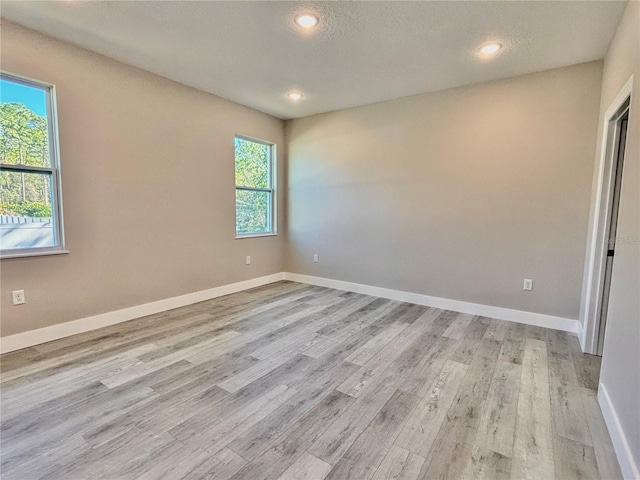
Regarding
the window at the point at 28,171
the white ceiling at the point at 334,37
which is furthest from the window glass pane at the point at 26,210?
the white ceiling at the point at 334,37

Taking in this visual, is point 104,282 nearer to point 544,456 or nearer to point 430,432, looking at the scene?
point 430,432

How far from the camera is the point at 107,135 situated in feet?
10.0

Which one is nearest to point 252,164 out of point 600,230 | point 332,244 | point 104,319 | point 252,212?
point 252,212

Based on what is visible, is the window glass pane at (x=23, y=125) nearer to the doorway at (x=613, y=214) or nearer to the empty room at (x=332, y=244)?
the empty room at (x=332, y=244)

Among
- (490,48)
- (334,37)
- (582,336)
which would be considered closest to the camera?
(334,37)

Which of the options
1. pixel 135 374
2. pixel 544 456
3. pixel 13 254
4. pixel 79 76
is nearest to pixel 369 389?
pixel 544 456

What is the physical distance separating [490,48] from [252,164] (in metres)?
3.23

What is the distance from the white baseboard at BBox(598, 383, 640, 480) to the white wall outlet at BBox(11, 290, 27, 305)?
158 inches

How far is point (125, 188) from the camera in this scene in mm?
3227

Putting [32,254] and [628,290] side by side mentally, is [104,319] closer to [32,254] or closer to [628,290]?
[32,254]

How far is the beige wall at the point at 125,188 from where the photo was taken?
270cm

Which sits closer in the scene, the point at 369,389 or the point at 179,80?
the point at 369,389

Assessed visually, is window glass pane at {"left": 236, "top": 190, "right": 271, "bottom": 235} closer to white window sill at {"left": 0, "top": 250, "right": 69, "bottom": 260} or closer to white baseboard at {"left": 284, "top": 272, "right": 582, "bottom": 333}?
white baseboard at {"left": 284, "top": 272, "right": 582, "bottom": 333}

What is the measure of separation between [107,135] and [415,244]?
3.56 metres
